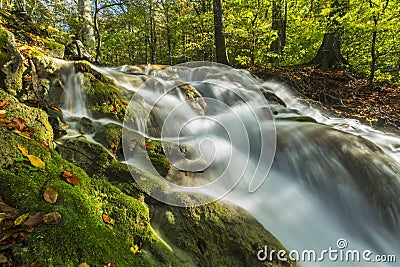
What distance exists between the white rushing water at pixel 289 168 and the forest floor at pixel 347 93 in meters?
1.14

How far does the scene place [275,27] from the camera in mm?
12750

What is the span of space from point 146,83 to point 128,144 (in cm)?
263

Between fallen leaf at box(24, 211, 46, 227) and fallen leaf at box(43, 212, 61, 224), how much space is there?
22 millimetres

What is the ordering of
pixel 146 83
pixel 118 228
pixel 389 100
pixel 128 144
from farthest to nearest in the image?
pixel 389 100 < pixel 146 83 < pixel 128 144 < pixel 118 228

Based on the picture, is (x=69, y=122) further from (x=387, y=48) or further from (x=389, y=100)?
(x=387, y=48)

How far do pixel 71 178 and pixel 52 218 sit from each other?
558mm

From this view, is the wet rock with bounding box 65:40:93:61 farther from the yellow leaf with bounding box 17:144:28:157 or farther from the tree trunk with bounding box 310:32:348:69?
the tree trunk with bounding box 310:32:348:69

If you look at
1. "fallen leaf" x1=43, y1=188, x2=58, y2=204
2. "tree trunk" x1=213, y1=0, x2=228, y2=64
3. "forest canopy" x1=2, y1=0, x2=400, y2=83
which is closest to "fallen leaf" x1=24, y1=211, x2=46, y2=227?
"fallen leaf" x1=43, y1=188, x2=58, y2=204

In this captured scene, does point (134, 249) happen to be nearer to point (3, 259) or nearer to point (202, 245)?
point (202, 245)

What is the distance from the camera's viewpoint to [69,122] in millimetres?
3332

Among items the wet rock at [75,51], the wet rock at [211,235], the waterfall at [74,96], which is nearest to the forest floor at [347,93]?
the wet rock at [211,235]

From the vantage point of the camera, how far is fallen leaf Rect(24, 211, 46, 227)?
148 centimetres

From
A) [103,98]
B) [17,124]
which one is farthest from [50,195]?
[103,98]

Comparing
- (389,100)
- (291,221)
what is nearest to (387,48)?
(389,100)
